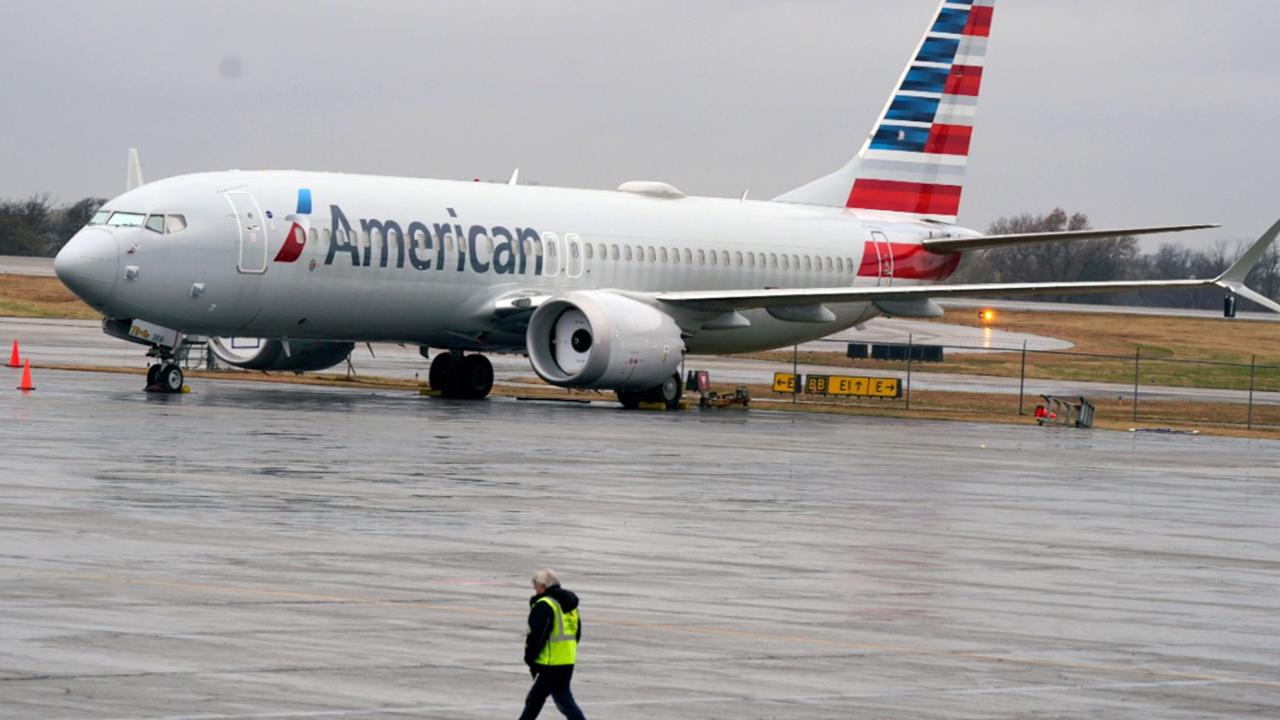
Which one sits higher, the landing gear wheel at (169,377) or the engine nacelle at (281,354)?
the engine nacelle at (281,354)

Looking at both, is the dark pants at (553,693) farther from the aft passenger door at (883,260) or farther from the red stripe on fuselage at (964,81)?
the red stripe on fuselage at (964,81)

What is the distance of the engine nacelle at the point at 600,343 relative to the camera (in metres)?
38.8

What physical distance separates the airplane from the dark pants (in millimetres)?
26491

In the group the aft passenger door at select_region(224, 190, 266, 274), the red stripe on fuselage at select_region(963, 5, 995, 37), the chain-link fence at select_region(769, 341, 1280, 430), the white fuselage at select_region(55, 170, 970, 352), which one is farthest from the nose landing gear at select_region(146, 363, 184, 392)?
the red stripe on fuselage at select_region(963, 5, 995, 37)

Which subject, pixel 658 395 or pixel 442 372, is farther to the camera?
pixel 442 372

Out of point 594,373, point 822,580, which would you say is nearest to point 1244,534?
point 822,580

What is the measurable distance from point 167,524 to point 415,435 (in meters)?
12.1

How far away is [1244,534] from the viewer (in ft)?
72.4

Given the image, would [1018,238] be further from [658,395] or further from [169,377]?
[169,377]

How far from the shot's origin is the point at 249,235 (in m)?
36.7

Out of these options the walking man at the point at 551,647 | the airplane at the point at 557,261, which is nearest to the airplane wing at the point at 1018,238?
the airplane at the point at 557,261

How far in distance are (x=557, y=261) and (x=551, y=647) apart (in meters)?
31.8

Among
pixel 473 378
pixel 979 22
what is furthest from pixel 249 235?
pixel 979 22

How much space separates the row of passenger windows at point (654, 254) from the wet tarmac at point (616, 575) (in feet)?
28.0
